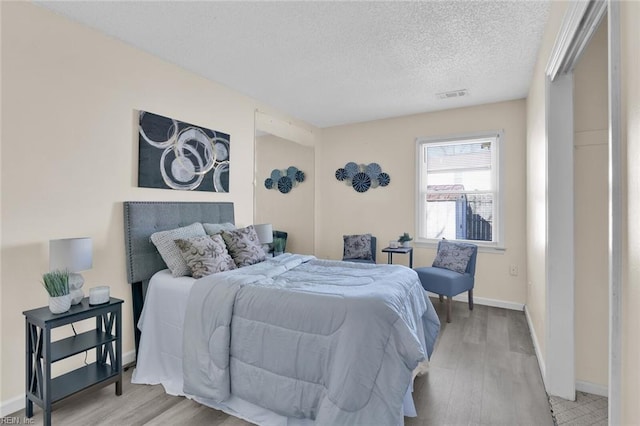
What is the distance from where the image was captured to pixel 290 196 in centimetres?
552

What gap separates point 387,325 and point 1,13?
3034 mm

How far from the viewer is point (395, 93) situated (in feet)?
12.6

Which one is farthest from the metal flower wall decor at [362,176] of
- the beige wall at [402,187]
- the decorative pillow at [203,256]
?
the decorative pillow at [203,256]

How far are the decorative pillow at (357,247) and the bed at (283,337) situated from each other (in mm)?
1993

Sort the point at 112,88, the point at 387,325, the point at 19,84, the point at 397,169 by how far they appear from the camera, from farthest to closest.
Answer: the point at 397,169 → the point at 112,88 → the point at 19,84 → the point at 387,325

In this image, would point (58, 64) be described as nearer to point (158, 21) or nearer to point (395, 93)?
point (158, 21)

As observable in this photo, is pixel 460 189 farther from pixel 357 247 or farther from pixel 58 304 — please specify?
pixel 58 304

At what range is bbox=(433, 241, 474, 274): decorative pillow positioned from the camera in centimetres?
385

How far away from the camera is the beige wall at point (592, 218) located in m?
2.16

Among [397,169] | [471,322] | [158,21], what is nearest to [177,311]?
[158,21]

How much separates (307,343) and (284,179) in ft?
13.1

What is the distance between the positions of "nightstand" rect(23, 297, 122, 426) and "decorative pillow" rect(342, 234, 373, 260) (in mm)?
3102

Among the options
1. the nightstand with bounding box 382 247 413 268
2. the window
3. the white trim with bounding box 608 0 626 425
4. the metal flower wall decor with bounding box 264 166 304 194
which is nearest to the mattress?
the white trim with bounding box 608 0 626 425

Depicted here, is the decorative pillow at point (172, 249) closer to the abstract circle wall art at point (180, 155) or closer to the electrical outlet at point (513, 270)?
the abstract circle wall art at point (180, 155)
